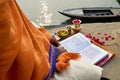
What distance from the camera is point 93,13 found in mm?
4199

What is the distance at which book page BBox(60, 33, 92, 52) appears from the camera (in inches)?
70.5

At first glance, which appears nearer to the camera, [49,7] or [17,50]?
[17,50]

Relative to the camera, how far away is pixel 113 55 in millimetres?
1825

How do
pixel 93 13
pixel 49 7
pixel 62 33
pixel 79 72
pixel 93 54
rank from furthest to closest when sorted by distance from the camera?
Answer: pixel 49 7, pixel 93 13, pixel 62 33, pixel 93 54, pixel 79 72

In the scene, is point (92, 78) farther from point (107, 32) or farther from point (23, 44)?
point (107, 32)

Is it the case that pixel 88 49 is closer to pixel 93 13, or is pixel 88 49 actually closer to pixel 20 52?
pixel 20 52

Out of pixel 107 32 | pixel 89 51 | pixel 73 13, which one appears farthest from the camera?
pixel 73 13

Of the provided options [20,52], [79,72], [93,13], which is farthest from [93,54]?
[93,13]

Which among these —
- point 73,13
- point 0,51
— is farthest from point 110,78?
point 73,13

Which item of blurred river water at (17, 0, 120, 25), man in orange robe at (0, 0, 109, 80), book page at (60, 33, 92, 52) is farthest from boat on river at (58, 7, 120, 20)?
man in orange robe at (0, 0, 109, 80)

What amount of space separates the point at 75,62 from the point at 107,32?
0.81m

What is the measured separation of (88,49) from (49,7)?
2831 mm

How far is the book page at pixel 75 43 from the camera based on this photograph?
1790 mm

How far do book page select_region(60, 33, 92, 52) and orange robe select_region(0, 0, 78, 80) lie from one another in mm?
461
